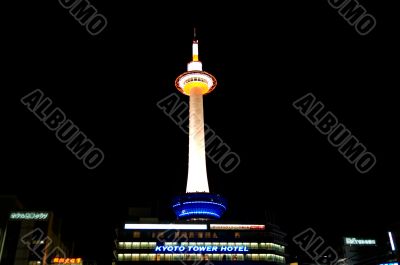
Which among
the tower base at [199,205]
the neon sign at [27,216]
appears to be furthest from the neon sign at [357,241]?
the neon sign at [27,216]

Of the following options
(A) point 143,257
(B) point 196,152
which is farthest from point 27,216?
(B) point 196,152

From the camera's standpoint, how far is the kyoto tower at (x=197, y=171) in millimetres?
103500

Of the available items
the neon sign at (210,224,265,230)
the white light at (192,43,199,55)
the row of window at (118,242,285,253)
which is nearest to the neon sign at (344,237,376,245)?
the row of window at (118,242,285,253)

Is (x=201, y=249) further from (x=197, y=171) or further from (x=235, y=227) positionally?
(x=197, y=171)

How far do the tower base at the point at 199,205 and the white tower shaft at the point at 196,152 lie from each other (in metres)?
2.55

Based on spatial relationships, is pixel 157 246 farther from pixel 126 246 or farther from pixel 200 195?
pixel 200 195

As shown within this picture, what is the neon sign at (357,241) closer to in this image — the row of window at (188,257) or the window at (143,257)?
the row of window at (188,257)

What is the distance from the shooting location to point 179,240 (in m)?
100

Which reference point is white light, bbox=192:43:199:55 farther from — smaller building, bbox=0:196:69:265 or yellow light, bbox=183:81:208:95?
Answer: smaller building, bbox=0:196:69:265

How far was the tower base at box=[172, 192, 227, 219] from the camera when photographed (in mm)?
102562

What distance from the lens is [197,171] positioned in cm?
10406

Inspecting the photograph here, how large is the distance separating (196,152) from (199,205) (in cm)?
1265

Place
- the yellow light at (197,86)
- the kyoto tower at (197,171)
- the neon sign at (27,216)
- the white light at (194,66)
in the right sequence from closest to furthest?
the neon sign at (27,216) < the kyoto tower at (197,171) < the yellow light at (197,86) < the white light at (194,66)

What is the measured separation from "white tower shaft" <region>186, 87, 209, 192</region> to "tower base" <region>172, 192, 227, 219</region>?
2.55 meters
